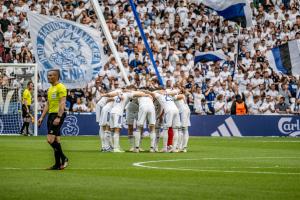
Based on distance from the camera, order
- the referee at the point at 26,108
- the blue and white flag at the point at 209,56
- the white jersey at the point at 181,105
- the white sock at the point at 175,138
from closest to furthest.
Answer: the white sock at the point at 175,138 → the white jersey at the point at 181,105 → the referee at the point at 26,108 → the blue and white flag at the point at 209,56

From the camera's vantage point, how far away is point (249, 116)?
42.2 metres

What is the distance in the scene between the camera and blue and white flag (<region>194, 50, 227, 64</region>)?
43500 millimetres

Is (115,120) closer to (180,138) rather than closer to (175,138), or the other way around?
(175,138)

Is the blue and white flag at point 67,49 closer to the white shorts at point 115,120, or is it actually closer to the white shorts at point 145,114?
the white shorts at point 115,120

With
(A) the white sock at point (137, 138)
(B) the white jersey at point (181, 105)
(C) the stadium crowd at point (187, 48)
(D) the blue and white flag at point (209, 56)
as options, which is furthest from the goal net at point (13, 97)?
(A) the white sock at point (137, 138)

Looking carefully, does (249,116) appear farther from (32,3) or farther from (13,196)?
(13,196)

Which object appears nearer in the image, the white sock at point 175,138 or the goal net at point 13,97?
the white sock at point 175,138

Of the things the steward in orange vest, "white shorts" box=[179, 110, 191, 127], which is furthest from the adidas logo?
"white shorts" box=[179, 110, 191, 127]

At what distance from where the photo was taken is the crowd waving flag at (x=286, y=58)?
145ft

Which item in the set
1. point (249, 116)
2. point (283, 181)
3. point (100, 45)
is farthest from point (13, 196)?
point (249, 116)

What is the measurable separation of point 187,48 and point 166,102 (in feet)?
50.9

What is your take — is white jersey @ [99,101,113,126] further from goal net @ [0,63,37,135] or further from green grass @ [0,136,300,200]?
goal net @ [0,63,37,135]

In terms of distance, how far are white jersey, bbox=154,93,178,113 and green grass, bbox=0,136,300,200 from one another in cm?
188

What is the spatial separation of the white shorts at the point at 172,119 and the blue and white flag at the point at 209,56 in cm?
1499
